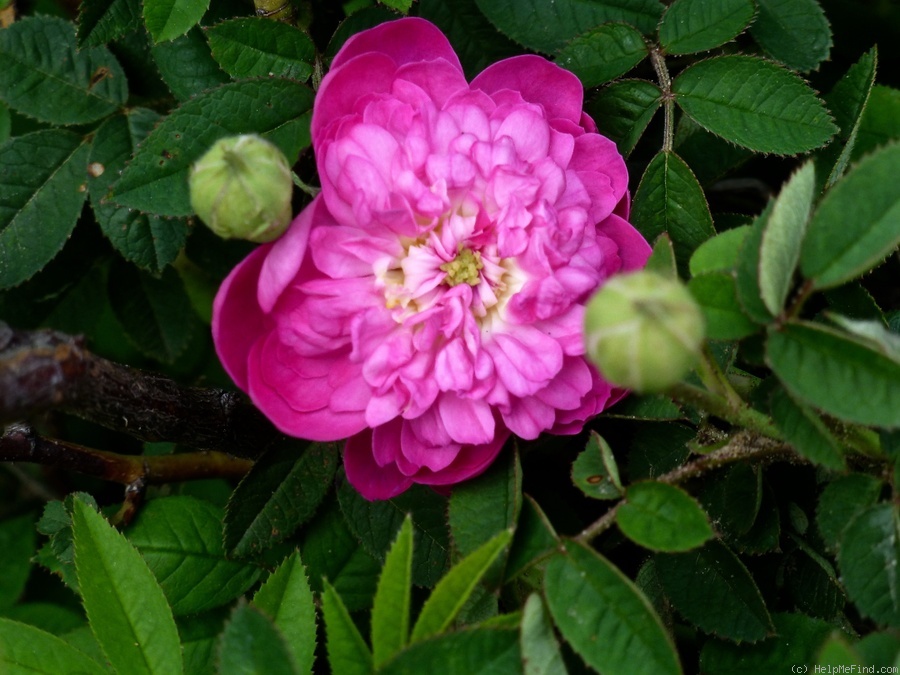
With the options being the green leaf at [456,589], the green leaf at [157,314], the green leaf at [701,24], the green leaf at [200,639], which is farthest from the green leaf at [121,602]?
the green leaf at [701,24]

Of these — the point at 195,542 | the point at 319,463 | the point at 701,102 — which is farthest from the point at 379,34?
the point at 195,542

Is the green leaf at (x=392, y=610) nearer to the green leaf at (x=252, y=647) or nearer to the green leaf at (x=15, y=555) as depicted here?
the green leaf at (x=252, y=647)

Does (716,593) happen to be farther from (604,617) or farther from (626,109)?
(626,109)

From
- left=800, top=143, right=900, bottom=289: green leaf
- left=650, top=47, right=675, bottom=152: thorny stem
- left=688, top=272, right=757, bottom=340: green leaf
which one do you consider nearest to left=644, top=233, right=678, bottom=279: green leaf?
left=688, top=272, right=757, bottom=340: green leaf

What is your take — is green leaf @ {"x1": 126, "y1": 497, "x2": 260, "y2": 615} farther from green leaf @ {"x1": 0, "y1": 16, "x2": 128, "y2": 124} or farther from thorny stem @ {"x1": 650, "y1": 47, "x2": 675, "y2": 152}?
thorny stem @ {"x1": 650, "y1": 47, "x2": 675, "y2": 152}

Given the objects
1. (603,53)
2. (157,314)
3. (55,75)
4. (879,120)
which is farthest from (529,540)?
(55,75)

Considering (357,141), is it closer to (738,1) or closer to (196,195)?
(196,195)
